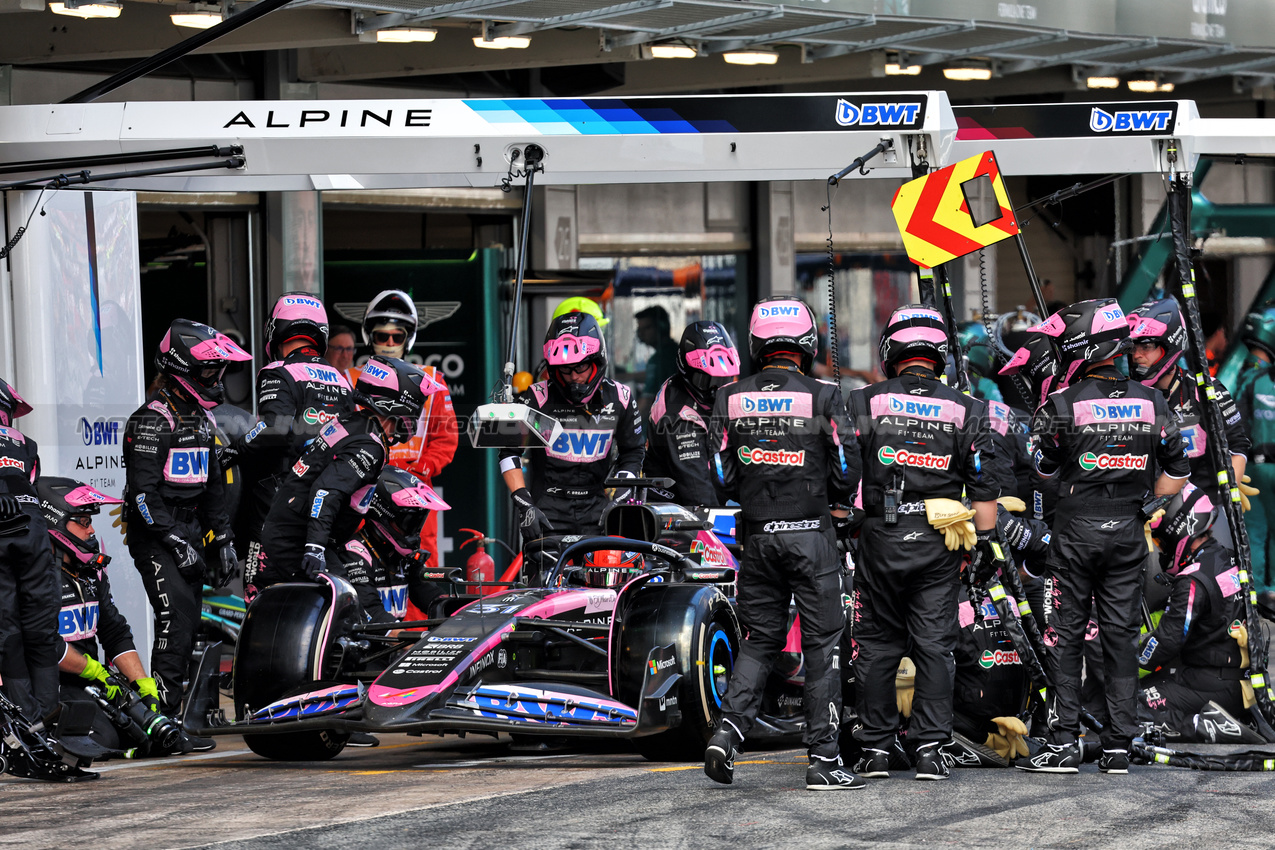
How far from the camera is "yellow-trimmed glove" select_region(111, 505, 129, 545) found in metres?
9.38

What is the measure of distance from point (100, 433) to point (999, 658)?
5634 millimetres

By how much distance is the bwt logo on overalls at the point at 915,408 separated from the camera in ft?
24.9

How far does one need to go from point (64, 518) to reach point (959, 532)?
4.37m

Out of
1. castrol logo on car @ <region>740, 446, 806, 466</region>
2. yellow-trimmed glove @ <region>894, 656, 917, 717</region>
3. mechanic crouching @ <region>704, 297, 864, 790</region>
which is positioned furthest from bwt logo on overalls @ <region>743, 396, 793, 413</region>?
yellow-trimmed glove @ <region>894, 656, 917, 717</region>

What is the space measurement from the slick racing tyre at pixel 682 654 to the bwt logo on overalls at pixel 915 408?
1.23 metres

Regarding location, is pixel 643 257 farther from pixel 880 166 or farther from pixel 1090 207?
pixel 880 166

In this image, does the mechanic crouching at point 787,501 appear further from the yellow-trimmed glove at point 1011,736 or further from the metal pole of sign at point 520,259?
the metal pole of sign at point 520,259

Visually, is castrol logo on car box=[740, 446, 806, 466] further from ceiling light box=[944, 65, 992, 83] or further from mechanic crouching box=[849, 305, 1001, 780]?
ceiling light box=[944, 65, 992, 83]

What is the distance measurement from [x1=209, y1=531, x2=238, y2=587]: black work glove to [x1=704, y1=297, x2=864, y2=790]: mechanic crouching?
324cm

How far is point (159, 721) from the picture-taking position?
874 centimetres

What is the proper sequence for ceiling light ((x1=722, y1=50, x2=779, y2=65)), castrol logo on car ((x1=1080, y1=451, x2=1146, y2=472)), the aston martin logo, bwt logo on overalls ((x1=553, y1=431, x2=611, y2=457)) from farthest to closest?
the aston martin logo, ceiling light ((x1=722, y1=50, x2=779, y2=65)), bwt logo on overalls ((x1=553, y1=431, x2=611, y2=457)), castrol logo on car ((x1=1080, y1=451, x2=1146, y2=472))

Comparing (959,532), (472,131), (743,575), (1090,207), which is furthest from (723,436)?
(1090,207)

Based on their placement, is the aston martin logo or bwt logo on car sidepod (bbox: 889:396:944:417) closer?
bwt logo on car sidepod (bbox: 889:396:944:417)

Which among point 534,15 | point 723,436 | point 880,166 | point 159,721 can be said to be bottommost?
point 159,721
